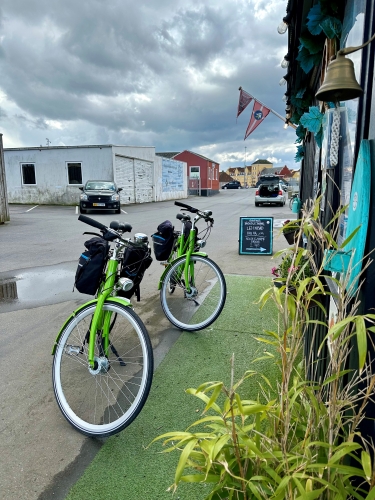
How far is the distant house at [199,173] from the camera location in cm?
3712

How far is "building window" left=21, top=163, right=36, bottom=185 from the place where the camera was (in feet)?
68.3

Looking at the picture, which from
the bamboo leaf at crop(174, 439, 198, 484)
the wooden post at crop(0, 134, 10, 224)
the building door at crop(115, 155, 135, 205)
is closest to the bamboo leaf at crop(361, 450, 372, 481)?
the bamboo leaf at crop(174, 439, 198, 484)

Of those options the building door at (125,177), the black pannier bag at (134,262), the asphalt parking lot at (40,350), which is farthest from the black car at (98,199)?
the black pannier bag at (134,262)

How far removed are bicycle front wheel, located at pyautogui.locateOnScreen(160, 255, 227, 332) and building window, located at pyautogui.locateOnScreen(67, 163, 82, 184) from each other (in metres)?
17.9

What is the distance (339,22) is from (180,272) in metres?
2.48

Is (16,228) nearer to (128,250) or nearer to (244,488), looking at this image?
(128,250)

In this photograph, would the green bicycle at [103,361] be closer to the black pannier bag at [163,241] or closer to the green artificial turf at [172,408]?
the green artificial turf at [172,408]

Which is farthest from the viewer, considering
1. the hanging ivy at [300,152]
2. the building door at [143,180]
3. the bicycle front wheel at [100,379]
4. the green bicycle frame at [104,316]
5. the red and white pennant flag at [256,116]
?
the building door at [143,180]

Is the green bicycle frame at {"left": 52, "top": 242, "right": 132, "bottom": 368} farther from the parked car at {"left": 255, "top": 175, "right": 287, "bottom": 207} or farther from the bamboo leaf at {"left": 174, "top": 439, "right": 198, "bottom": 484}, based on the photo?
the parked car at {"left": 255, "top": 175, "right": 287, "bottom": 207}

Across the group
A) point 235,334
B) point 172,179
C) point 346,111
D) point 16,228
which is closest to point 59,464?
point 235,334

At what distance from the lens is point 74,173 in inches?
801

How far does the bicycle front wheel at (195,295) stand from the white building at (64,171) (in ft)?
55.5

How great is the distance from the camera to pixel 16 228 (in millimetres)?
10789

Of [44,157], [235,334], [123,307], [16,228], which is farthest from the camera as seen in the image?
[44,157]
